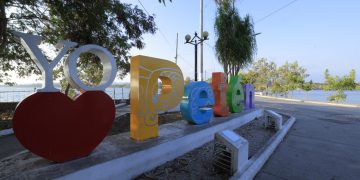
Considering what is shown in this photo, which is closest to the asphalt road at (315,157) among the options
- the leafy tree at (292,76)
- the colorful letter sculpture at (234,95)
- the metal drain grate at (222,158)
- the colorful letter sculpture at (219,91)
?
the metal drain grate at (222,158)

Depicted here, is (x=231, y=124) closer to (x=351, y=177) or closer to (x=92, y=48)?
(x=351, y=177)

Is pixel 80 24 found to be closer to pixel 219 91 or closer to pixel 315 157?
pixel 219 91

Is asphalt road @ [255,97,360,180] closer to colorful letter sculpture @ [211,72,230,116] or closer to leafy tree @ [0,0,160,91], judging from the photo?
colorful letter sculpture @ [211,72,230,116]

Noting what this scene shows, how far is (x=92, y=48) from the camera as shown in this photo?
4129 millimetres

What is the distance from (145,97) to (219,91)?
13.3ft

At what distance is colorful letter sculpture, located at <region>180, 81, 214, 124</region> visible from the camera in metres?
6.65

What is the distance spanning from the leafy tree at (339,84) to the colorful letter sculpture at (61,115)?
1158 inches

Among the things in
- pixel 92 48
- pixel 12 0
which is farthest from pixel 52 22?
pixel 92 48

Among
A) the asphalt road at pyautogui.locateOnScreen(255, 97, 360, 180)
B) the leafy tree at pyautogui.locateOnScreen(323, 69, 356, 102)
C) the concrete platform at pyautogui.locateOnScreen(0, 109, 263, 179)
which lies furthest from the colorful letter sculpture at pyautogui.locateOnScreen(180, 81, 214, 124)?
the leafy tree at pyautogui.locateOnScreen(323, 69, 356, 102)

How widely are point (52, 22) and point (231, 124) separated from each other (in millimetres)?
8519

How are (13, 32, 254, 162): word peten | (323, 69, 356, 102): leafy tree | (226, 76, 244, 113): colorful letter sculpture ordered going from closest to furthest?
(13, 32, 254, 162): word peten → (226, 76, 244, 113): colorful letter sculpture → (323, 69, 356, 102): leafy tree

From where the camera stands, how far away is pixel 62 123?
12.1 ft

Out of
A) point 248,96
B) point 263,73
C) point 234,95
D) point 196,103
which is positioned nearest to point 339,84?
point 263,73

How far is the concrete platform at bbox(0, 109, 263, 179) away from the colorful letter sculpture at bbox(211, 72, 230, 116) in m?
2.52
